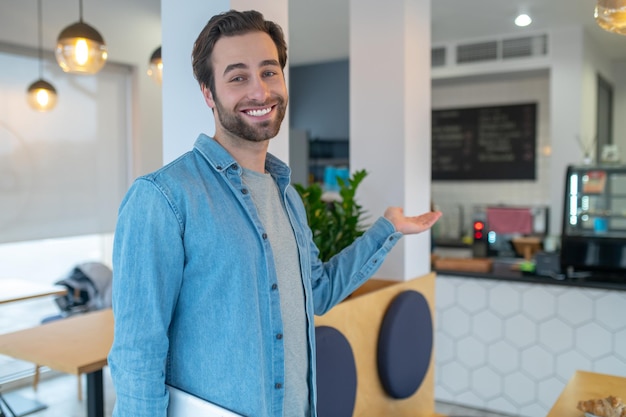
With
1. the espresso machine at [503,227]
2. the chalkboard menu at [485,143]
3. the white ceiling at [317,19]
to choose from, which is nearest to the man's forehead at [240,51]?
the white ceiling at [317,19]

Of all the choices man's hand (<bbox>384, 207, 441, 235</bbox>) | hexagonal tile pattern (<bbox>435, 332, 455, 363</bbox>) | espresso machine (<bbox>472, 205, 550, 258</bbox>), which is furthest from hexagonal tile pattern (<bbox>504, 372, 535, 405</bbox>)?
espresso machine (<bbox>472, 205, 550, 258</bbox>)

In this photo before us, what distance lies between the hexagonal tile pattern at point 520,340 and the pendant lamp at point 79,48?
94.0 inches

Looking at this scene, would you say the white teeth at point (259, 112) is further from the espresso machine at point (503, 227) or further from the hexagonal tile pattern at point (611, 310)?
the espresso machine at point (503, 227)

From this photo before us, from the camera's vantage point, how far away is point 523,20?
5.16 m

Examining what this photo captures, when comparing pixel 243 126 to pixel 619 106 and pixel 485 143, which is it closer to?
pixel 485 143

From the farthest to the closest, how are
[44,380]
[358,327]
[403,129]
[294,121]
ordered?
1. [294,121]
2. [44,380]
3. [403,129]
4. [358,327]

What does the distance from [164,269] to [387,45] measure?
2.08 metres

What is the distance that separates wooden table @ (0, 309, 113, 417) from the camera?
1.94 meters

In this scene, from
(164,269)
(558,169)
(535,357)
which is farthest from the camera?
(558,169)

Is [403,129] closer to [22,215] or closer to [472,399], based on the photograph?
[472,399]

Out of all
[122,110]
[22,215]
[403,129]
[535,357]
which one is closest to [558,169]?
[535,357]

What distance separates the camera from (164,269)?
1.09 m

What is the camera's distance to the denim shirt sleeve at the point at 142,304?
1.05 meters

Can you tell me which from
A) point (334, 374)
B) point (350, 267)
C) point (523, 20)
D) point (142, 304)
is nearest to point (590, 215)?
point (523, 20)
